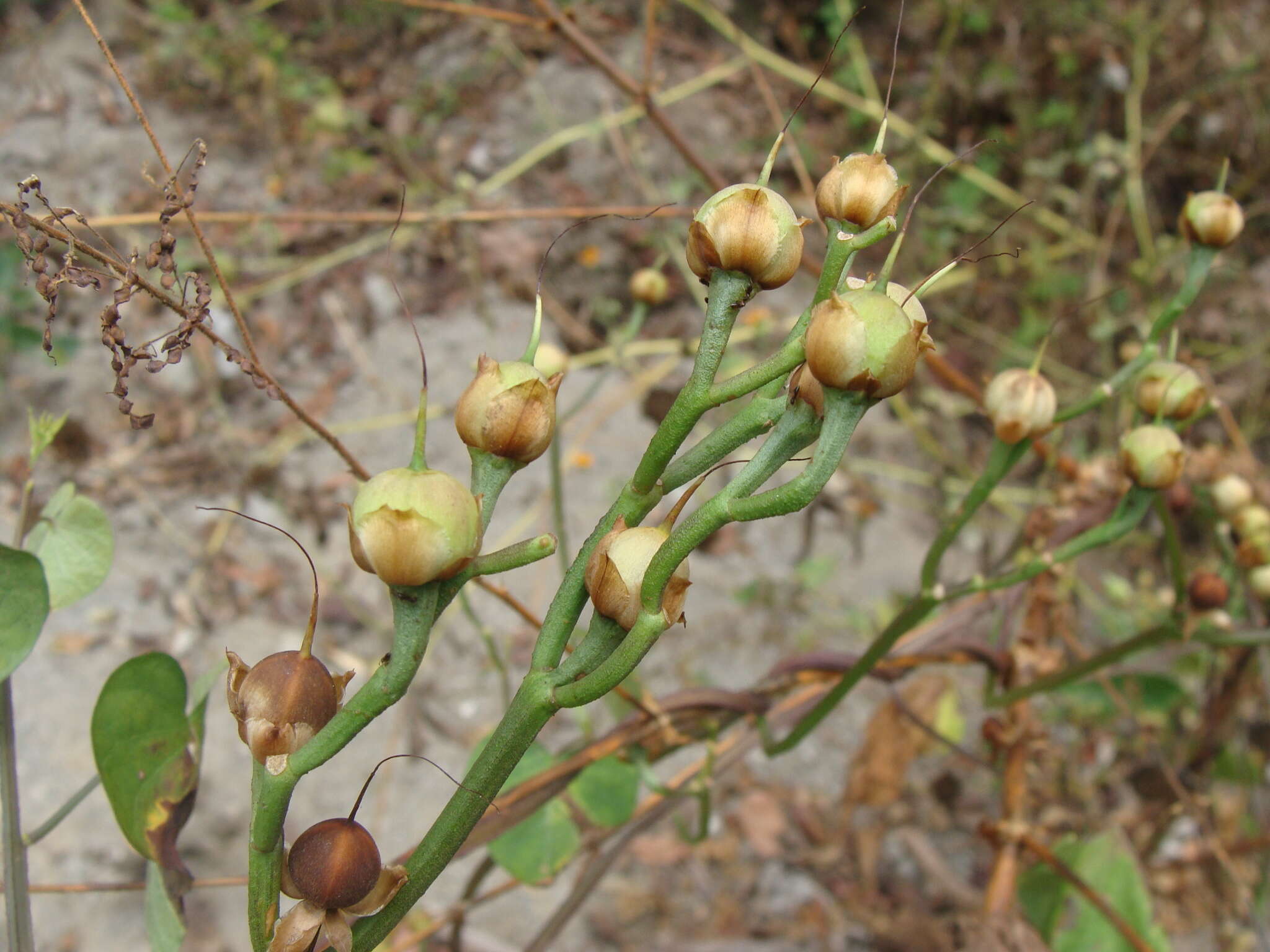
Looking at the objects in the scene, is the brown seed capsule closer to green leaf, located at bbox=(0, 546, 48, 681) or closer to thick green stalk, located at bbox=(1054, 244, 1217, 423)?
thick green stalk, located at bbox=(1054, 244, 1217, 423)

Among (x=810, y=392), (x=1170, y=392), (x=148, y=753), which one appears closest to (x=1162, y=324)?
(x=1170, y=392)

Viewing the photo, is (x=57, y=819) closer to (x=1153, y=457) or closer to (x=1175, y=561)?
(x=1153, y=457)

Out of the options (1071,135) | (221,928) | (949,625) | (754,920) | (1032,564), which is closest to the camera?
(1032,564)

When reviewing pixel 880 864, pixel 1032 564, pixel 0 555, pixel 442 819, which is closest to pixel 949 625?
pixel 1032 564

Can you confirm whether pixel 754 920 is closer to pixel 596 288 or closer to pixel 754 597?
pixel 754 597

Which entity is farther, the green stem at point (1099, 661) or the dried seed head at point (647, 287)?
the dried seed head at point (647, 287)

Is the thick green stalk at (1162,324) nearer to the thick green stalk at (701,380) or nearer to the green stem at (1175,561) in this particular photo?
the green stem at (1175,561)

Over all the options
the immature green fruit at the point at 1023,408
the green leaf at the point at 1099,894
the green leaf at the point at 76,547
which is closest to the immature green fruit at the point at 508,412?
the green leaf at the point at 76,547
